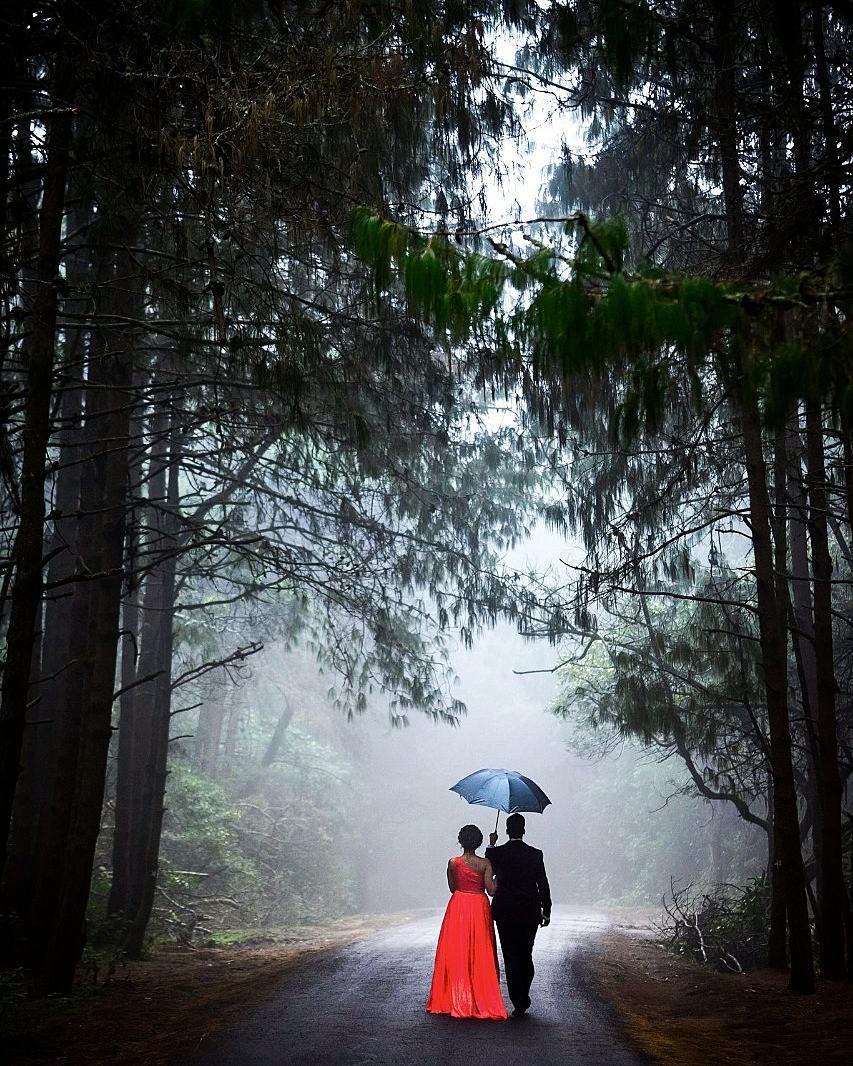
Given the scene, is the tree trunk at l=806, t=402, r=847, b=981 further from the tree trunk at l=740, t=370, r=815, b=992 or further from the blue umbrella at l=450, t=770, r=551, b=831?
the blue umbrella at l=450, t=770, r=551, b=831

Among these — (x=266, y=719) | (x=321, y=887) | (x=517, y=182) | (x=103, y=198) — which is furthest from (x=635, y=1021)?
(x=266, y=719)

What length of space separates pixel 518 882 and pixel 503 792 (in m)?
0.77

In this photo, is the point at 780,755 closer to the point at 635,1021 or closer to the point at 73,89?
the point at 635,1021

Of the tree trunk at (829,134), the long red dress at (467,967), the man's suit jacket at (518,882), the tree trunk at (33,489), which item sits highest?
the tree trunk at (829,134)

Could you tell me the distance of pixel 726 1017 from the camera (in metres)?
7.70

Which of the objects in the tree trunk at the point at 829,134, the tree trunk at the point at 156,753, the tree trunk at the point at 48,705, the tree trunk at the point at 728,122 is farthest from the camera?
the tree trunk at the point at 156,753

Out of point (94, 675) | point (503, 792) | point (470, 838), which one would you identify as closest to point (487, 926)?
point (470, 838)

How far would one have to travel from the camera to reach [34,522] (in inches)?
215

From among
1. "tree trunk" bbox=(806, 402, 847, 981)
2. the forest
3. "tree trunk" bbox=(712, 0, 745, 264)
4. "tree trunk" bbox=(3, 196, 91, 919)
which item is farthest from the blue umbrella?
"tree trunk" bbox=(712, 0, 745, 264)

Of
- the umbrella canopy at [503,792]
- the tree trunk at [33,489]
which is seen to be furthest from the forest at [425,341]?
the umbrella canopy at [503,792]

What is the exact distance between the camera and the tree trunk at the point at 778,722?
8.34m

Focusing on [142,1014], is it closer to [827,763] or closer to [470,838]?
[470,838]

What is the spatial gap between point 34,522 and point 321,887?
89.0 feet

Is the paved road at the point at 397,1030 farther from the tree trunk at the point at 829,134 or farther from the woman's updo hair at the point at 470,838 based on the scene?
the tree trunk at the point at 829,134
